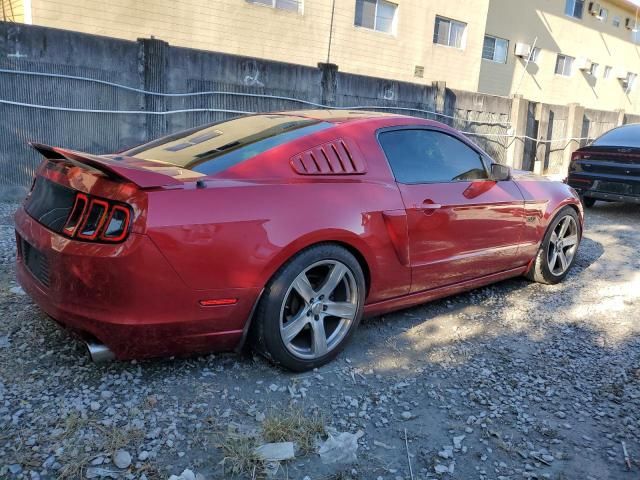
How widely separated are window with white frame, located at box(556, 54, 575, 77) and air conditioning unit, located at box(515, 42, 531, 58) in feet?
9.70

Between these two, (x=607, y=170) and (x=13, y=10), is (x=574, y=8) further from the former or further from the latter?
(x=13, y=10)

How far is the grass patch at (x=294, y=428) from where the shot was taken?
2.49 meters

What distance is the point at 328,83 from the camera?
385 inches

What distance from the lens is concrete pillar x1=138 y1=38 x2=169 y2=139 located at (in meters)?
7.64

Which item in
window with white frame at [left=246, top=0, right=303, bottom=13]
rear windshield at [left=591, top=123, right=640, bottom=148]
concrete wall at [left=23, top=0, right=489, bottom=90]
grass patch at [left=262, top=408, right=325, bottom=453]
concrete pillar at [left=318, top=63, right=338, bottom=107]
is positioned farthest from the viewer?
window with white frame at [left=246, top=0, right=303, bottom=13]

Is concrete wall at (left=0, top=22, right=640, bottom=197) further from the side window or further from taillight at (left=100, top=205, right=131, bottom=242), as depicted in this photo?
taillight at (left=100, top=205, right=131, bottom=242)

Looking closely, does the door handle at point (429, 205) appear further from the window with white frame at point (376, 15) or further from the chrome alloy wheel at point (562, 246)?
the window with white frame at point (376, 15)

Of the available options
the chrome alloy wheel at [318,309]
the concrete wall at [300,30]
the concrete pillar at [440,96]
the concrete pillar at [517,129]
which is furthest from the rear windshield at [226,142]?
the concrete pillar at [517,129]

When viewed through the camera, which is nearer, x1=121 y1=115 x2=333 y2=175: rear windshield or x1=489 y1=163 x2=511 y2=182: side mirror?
x1=121 y1=115 x2=333 y2=175: rear windshield

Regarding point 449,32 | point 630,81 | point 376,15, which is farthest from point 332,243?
point 630,81

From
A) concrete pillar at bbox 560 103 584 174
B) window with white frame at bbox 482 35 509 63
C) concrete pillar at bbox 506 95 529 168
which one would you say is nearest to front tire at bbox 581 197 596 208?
concrete pillar at bbox 506 95 529 168

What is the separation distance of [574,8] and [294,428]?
2639cm

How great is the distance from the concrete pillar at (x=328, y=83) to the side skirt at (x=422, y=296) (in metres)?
6.09

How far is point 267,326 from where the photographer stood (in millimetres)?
2914
